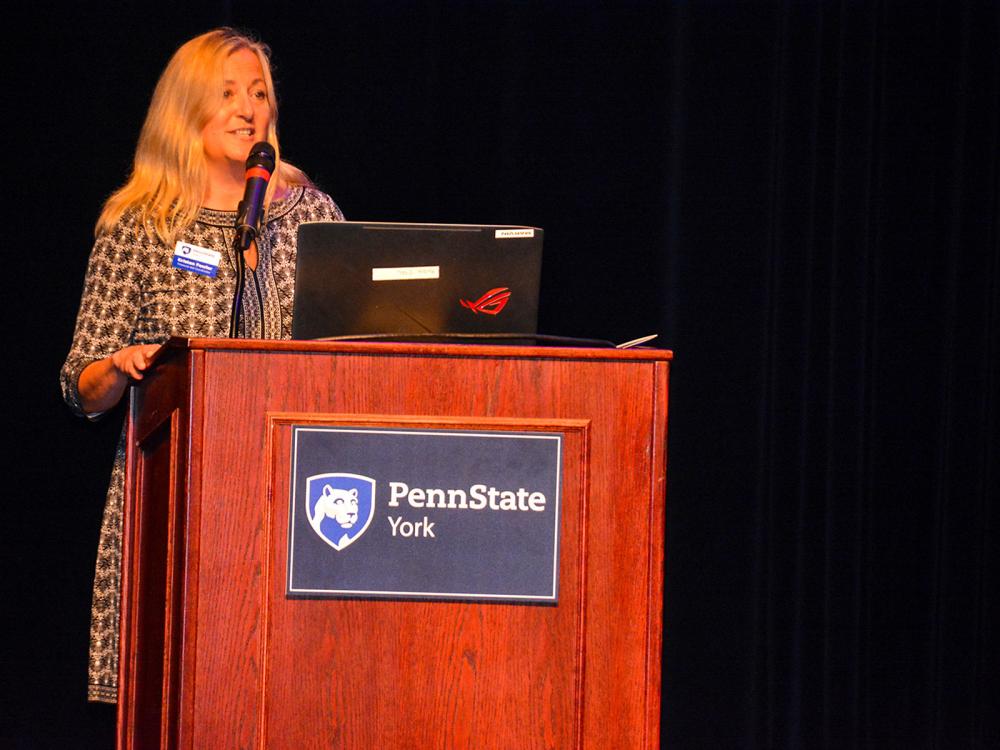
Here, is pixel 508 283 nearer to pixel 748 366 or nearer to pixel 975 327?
pixel 748 366

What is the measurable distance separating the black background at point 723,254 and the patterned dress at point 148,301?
827 mm

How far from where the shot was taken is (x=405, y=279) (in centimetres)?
152

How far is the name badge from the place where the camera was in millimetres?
2230

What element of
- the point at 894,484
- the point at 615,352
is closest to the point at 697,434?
the point at 894,484

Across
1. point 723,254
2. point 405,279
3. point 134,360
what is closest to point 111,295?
point 134,360

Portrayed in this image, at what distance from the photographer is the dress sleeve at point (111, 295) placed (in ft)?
7.14

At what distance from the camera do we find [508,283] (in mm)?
1536

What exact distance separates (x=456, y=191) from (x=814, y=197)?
1.00 metres

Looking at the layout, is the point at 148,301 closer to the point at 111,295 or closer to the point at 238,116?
the point at 111,295

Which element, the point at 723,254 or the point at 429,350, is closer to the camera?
the point at 429,350

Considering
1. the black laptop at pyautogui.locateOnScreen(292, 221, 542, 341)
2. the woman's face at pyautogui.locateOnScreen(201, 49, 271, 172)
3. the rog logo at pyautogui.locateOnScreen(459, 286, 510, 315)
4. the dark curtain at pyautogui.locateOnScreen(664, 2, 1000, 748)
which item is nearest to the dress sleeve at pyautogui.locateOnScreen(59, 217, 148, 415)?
the woman's face at pyautogui.locateOnScreen(201, 49, 271, 172)

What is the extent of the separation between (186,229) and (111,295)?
20cm

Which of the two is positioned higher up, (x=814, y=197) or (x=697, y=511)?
(x=814, y=197)

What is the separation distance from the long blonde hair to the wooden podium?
3.71 ft
